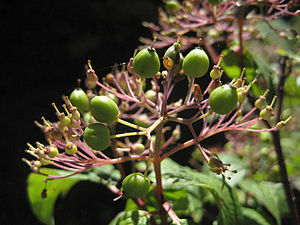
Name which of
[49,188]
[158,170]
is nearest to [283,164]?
[158,170]

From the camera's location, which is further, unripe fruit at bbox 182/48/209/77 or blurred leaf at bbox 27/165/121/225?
blurred leaf at bbox 27/165/121/225

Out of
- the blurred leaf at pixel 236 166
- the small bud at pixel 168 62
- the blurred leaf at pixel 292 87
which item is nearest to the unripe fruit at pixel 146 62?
the small bud at pixel 168 62

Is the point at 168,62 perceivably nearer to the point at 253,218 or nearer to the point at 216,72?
the point at 216,72

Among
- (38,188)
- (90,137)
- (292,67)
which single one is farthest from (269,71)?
(38,188)

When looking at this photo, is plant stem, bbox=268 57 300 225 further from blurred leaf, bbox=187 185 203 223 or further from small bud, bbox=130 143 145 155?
small bud, bbox=130 143 145 155

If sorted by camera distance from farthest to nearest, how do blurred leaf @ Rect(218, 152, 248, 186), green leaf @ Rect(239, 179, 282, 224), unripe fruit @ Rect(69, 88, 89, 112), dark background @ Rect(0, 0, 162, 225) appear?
dark background @ Rect(0, 0, 162, 225), blurred leaf @ Rect(218, 152, 248, 186), green leaf @ Rect(239, 179, 282, 224), unripe fruit @ Rect(69, 88, 89, 112)

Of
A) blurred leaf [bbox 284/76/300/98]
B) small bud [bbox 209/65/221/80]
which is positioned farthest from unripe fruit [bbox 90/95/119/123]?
blurred leaf [bbox 284/76/300/98]
